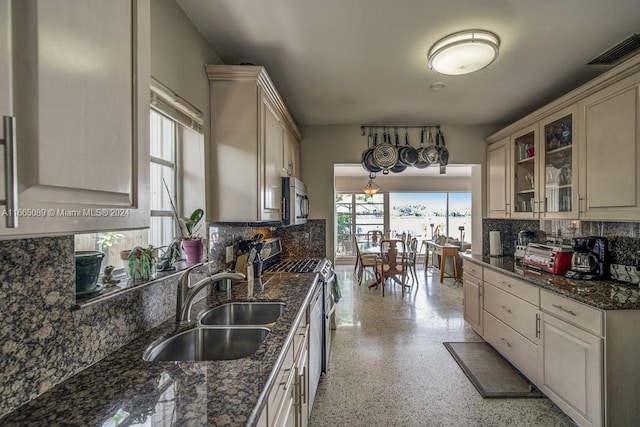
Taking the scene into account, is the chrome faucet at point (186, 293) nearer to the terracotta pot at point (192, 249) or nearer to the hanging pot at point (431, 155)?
the terracotta pot at point (192, 249)

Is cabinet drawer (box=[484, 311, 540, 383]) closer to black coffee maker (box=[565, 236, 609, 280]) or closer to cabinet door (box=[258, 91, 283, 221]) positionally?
black coffee maker (box=[565, 236, 609, 280])

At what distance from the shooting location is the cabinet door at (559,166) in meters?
2.30

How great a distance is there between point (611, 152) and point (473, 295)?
1782 mm

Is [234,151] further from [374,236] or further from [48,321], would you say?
[374,236]

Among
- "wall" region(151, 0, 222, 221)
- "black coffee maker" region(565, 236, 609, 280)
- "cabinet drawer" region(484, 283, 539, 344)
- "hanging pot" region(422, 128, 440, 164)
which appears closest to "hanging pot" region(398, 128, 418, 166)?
"hanging pot" region(422, 128, 440, 164)

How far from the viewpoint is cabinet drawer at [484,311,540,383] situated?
7.12 ft

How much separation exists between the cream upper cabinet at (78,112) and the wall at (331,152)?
2836mm

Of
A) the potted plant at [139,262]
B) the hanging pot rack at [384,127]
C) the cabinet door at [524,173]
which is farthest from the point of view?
the hanging pot rack at [384,127]

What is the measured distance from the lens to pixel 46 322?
811 mm

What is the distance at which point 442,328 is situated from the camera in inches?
136

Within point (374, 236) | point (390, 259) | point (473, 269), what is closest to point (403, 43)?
point (473, 269)

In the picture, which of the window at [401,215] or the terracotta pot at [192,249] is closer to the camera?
the terracotta pot at [192,249]

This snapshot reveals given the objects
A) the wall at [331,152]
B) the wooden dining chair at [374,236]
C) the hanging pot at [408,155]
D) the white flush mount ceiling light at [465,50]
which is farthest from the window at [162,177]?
the wooden dining chair at [374,236]

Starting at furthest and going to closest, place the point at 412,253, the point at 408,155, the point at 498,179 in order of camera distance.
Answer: the point at 412,253 < the point at 408,155 < the point at 498,179
